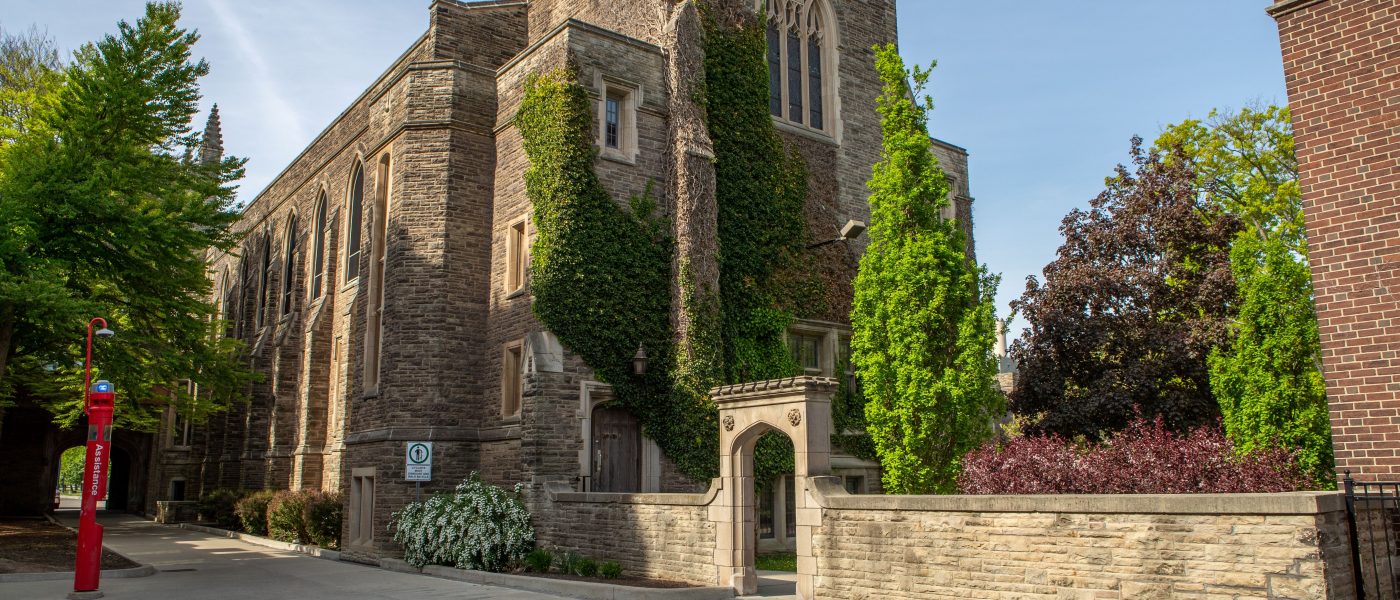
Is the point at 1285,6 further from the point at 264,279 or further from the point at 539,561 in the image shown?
the point at 264,279

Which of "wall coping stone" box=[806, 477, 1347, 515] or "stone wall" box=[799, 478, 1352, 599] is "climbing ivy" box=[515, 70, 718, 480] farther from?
"wall coping stone" box=[806, 477, 1347, 515]

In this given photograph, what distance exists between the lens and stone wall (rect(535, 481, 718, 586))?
1356cm

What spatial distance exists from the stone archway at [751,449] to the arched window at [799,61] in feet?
33.4

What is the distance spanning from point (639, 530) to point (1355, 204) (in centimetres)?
1009

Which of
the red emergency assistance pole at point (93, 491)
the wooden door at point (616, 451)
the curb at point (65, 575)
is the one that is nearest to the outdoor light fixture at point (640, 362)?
the wooden door at point (616, 451)

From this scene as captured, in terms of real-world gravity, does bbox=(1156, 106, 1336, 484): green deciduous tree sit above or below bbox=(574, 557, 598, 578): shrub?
above

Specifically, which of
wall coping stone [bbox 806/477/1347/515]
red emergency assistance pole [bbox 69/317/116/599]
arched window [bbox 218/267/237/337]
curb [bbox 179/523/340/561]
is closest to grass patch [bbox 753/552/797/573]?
wall coping stone [bbox 806/477/1347/515]

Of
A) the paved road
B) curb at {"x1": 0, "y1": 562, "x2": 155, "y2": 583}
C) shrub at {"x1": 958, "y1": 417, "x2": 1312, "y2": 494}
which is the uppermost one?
shrub at {"x1": 958, "y1": 417, "x2": 1312, "y2": 494}

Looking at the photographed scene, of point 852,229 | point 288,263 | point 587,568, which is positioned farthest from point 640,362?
point 288,263

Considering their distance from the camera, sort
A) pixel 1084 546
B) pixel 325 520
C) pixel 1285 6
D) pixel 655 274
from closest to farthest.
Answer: pixel 1084 546 → pixel 1285 6 → pixel 655 274 → pixel 325 520

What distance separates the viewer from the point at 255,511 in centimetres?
2498

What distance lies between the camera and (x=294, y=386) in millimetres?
27297

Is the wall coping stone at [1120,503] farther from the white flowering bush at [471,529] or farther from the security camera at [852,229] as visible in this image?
the security camera at [852,229]

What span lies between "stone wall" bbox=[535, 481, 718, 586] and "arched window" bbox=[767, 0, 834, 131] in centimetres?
1038
